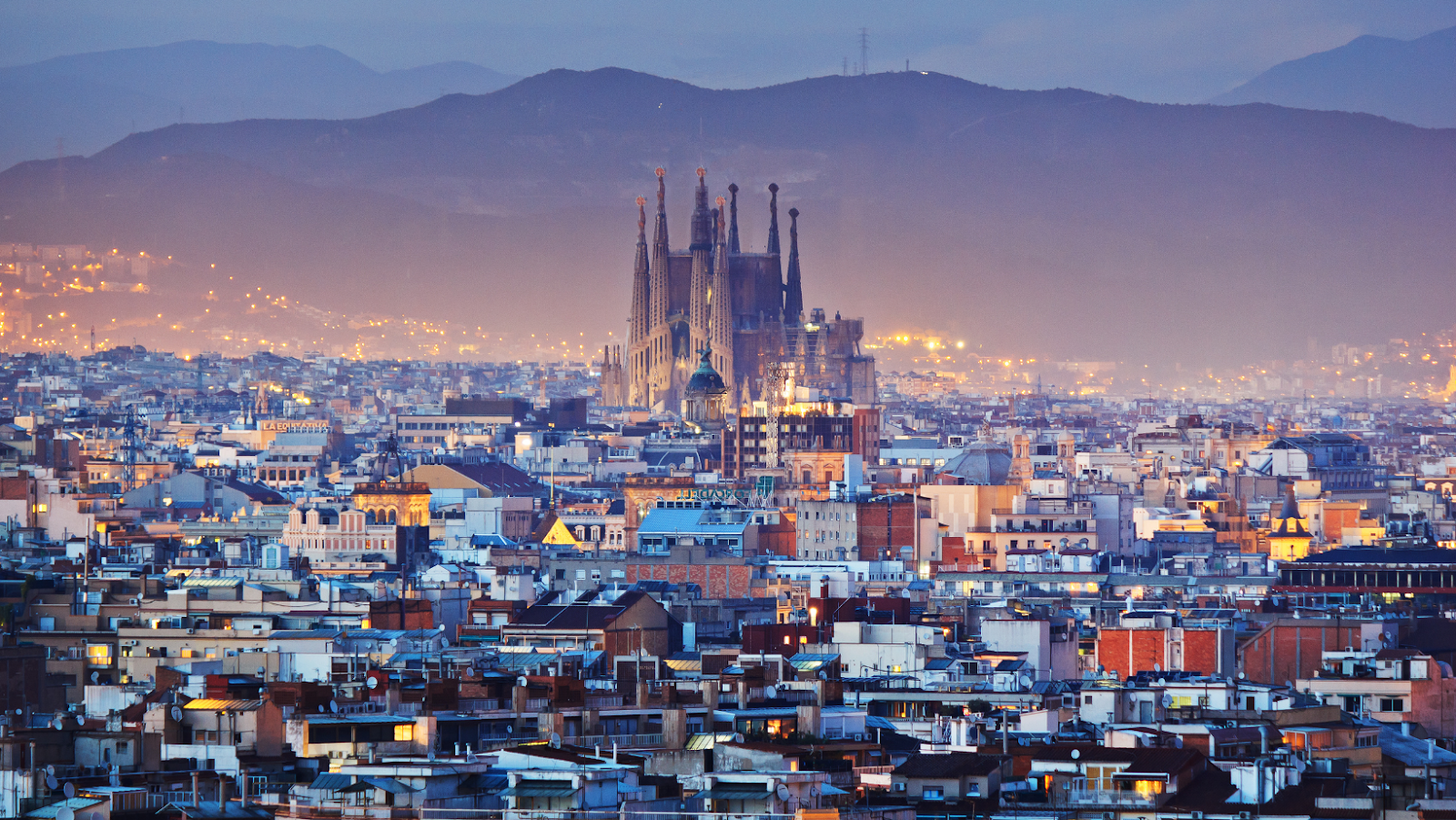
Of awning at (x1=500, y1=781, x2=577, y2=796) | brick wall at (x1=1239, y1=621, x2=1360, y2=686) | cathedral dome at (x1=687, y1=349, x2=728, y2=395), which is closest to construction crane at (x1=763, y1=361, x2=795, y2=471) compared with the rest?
cathedral dome at (x1=687, y1=349, x2=728, y2=395)

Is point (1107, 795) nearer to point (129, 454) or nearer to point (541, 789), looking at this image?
point (541, 789)

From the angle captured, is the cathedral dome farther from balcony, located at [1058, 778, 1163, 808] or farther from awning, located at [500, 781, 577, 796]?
awning, located at [500, 781, 577, 796]

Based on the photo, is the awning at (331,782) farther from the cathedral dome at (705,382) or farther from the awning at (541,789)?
the cathedral dome at (705,382)

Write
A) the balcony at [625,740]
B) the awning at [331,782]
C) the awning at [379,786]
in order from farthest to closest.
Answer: the balcony at [625,740]
the awning at [331,782]
the awning at [379,786]

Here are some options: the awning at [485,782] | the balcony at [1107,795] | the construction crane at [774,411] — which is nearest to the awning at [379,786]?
the awning at [485,782]

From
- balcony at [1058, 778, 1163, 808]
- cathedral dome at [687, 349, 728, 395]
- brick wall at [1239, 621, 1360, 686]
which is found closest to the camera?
balcony at [1058, 778, 1163, 808]
